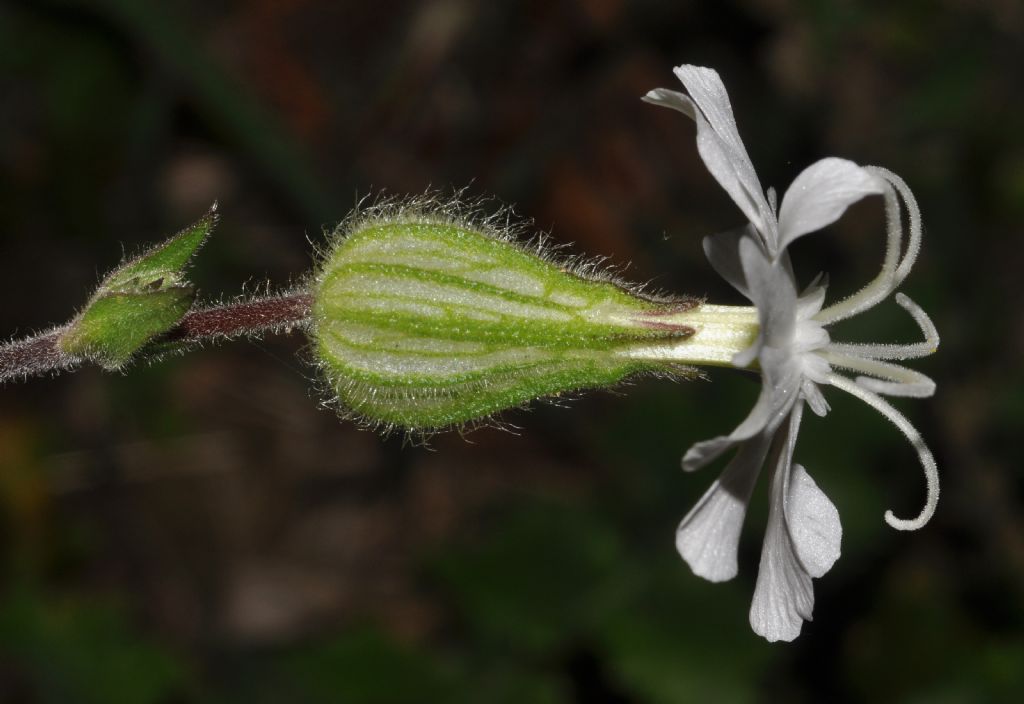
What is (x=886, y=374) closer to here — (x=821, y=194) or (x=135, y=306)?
(x=821, y=194)

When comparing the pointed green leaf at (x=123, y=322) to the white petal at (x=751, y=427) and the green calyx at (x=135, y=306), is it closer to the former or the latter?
the green calyx at (x=135, y=306)

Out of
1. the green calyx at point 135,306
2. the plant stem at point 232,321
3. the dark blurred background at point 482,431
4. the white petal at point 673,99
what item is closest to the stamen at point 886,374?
the white petal at point 673,99

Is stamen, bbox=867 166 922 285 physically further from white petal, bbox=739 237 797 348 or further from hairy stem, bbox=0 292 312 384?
hairy stem, bbox=0 292 312 384

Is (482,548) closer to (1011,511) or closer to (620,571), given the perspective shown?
(620,571)

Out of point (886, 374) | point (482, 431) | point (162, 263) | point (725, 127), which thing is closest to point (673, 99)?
point (725, 127)

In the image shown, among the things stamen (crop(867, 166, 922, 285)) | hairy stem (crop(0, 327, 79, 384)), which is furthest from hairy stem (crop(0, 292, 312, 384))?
stamen (crop(867, 166, 922, 285))

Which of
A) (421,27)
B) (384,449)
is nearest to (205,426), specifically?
(384,449)
